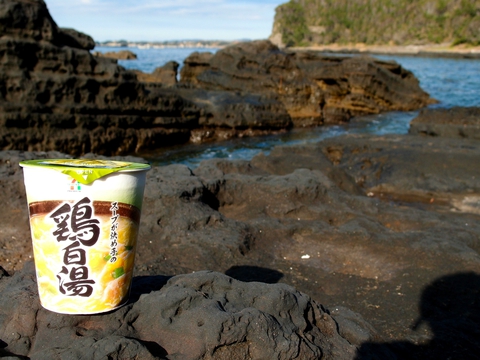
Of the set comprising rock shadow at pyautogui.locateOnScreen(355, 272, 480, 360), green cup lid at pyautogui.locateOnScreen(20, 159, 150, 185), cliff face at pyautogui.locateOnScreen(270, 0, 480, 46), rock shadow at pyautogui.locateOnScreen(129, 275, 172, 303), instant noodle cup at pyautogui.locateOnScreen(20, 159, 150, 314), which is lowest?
rock shadow at pyautogui.locateOnScreen(355, 272, 480, 360)

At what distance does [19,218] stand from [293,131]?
11.5 m

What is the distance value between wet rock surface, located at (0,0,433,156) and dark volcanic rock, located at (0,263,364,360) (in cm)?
790

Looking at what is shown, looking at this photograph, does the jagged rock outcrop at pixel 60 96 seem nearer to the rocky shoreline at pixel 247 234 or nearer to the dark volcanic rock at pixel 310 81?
the rocky shoreline at pixel 247 234

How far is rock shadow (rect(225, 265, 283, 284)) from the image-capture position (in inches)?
151

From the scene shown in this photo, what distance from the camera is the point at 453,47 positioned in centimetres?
7731

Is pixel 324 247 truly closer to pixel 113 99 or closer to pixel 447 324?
pixel 447 324

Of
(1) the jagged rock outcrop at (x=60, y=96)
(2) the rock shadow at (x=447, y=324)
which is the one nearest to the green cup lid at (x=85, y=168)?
(2) the rock shadow at (x=447, y=324)

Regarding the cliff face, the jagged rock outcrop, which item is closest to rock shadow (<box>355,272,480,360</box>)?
the jagged rock outcrop

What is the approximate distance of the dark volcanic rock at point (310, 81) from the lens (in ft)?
57.2

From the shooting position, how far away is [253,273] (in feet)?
12.9

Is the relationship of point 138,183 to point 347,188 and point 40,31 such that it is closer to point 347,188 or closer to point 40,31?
point 347,188

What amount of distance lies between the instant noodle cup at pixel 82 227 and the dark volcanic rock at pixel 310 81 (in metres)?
14.5

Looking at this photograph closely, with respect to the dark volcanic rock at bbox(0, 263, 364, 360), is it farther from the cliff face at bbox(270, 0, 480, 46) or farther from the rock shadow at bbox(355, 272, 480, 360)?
the cliff face at bbox(270, 0, 480, 46)

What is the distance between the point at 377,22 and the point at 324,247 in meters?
108
